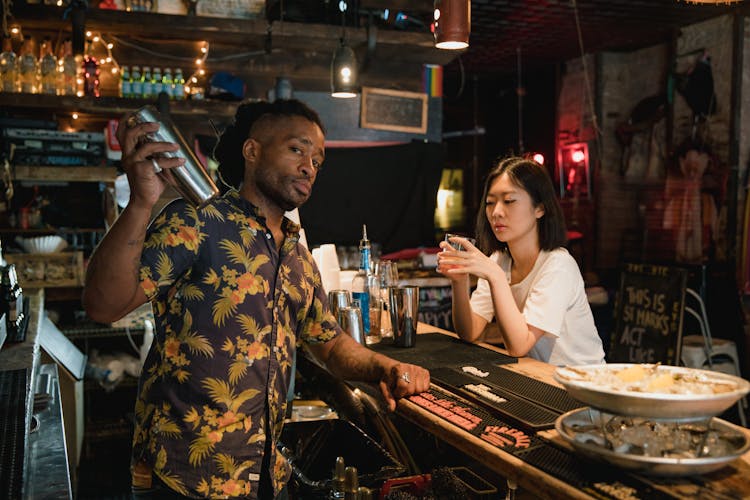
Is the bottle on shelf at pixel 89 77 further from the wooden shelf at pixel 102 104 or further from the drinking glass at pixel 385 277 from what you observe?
the drinking glass at pixel 385 277

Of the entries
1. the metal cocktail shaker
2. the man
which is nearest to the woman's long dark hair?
the man

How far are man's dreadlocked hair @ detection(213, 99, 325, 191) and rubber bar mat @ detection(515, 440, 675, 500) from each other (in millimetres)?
1219

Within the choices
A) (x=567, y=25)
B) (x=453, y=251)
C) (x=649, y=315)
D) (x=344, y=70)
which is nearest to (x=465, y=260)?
(x=453, y=251)

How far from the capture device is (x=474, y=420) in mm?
1882

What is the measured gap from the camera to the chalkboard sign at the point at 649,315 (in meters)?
4.52

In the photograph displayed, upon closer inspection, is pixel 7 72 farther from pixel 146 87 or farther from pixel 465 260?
pixel 465 260

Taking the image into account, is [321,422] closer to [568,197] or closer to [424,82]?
[424,82]

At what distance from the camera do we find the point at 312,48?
5562 mm

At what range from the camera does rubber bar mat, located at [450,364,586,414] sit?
6.44ft

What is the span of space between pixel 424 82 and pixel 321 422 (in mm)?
4436

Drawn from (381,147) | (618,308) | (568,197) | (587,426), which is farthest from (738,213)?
(587,426)

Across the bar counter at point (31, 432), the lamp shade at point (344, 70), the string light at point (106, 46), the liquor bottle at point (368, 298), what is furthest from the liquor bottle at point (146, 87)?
the liquor bottle at point (368, 298)

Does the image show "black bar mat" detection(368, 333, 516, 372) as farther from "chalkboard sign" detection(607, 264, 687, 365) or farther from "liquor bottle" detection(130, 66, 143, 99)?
"liquor bottle" detection(130, 66, 143, 99)

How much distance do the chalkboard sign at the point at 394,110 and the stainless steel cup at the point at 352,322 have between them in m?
3.55
